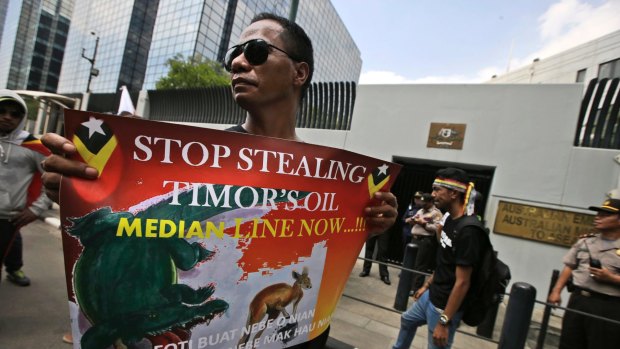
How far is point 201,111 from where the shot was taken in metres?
11.5

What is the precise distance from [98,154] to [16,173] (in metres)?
2.70

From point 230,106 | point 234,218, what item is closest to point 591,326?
point 234,218

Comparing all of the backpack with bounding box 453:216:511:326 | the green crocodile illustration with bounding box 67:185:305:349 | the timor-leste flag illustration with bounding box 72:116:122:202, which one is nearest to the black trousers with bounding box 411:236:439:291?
the backpack with bounding box 453:216:511:326

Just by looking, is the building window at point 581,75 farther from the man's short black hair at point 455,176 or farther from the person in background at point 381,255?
the man's short black hair at point 455,176

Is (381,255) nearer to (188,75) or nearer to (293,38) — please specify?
(293,38)

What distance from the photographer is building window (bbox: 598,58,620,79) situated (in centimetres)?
1963

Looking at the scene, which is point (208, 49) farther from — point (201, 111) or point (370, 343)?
point (370, 343)

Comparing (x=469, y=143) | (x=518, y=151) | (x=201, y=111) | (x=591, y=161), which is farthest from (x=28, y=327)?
(x=201, y=111)

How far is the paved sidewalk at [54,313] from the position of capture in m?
2.96

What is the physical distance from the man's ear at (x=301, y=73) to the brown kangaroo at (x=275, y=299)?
0.71m

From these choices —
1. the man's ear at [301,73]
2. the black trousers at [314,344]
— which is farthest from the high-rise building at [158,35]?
the black trousers at [314,344]

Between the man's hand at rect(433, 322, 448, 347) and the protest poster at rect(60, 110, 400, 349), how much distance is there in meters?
1.87

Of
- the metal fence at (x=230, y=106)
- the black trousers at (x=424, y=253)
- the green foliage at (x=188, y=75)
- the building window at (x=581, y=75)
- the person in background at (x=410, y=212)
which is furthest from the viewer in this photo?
the green foliage at (x=188, y=75)

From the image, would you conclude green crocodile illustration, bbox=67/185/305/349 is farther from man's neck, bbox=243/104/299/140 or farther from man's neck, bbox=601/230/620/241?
man's neck, bbox=601/230/620/241
